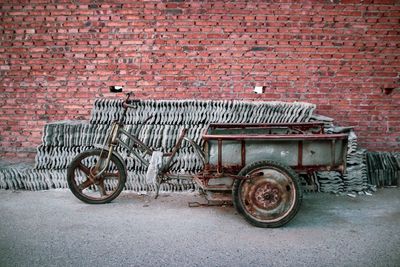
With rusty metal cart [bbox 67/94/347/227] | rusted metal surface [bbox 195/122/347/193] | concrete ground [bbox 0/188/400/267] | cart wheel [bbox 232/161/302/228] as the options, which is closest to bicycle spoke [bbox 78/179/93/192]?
concrete ground [bbox 0/188/400/267]

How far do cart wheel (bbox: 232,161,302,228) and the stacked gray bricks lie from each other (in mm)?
1353

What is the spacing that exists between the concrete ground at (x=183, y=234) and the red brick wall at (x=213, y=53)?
1.98 metres

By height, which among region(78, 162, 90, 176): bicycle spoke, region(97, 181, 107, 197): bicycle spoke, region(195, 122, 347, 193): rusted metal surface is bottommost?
region(97, 181, 107, 197): bicycle spoke

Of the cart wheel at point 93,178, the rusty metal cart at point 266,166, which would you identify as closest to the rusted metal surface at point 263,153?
the rusty metal cart at point 266,166

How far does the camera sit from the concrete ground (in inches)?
120

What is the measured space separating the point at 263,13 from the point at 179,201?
3.56 meters

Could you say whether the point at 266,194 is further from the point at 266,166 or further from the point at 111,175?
the point at 111,175

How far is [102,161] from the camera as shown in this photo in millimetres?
4621

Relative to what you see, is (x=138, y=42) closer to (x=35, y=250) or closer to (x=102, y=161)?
(x=102, y=161)

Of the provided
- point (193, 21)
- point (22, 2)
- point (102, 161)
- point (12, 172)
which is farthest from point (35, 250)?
point (22, 2)

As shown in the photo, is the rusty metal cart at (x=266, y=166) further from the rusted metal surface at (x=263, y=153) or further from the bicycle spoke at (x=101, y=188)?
the bicycle spoke at (x=101, y=188)

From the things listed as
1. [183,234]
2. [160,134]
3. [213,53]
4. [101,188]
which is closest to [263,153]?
[183,234]

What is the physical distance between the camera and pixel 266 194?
375cm

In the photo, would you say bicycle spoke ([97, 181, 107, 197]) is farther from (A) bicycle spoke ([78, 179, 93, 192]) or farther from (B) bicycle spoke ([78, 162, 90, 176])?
(B) bicycle spoke ([78, 162, 90, 176])
